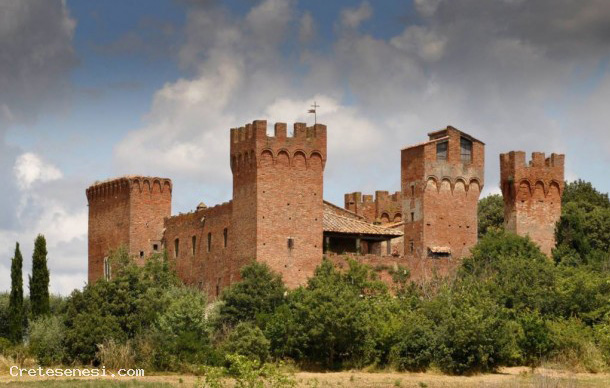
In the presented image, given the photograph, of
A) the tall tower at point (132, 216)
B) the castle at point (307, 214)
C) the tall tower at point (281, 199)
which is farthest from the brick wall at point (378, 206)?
the tall tower at point (281, 199)

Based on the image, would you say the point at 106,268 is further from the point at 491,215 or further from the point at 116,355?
the point at 491,215

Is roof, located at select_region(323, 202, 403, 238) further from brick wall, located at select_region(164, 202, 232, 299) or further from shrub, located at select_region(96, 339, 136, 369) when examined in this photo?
shrub, located at select_region(96, 339, 136, 369)

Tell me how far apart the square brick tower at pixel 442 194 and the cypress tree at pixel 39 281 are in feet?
56.8

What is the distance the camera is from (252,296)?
6531 cm

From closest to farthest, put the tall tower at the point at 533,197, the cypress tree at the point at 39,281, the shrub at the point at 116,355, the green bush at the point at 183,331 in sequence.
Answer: the green bush at the point at 183,331 < the shrub at the point at 116,355 < the cypress tree at the point at 39,281 < the tall tower at the point at 533,197

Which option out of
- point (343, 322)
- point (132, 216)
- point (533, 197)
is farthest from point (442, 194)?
point (343, 322)

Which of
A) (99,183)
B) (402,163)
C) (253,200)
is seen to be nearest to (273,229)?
(253,200)

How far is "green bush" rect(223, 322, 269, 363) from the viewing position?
59344 mm

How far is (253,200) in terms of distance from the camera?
227 feet

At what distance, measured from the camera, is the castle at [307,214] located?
69.2m

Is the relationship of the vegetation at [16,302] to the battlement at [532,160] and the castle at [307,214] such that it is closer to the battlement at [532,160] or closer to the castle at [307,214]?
the castle at [307,214]

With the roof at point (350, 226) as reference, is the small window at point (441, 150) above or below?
above

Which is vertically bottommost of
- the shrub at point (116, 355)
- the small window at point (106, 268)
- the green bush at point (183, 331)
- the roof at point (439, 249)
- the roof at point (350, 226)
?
the shrub at point (116, 355)

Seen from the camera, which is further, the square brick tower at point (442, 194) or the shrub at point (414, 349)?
the square brick tower at point (442, 194)
